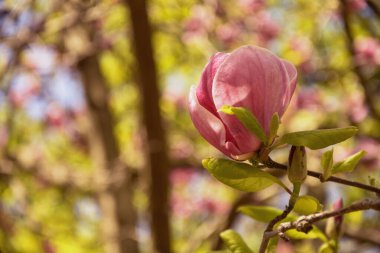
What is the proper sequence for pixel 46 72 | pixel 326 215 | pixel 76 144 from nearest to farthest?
pixel 326 215 < pixel 46 72 < pixel 76 144

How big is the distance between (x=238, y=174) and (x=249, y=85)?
0.33 ft

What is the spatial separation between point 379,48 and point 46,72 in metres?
1.58

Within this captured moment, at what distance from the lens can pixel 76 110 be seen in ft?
12.4

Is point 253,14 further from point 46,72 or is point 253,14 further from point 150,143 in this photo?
point 150,143

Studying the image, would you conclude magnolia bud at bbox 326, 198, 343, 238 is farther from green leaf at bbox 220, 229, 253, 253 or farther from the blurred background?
the blurred background

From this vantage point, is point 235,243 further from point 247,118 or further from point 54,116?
point 54,116

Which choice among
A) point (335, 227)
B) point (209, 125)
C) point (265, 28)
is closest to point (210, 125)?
point (209, 125)

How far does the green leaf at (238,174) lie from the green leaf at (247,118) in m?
0.04

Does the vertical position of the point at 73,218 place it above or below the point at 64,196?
below

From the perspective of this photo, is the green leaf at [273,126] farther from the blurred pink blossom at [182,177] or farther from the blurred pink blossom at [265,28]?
the blurred pink blossom at [182,177]

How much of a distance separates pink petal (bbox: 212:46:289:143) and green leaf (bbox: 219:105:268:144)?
1 centimetres

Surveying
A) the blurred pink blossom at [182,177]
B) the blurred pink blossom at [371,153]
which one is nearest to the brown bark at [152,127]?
the blurred pink blossom at [371,153]

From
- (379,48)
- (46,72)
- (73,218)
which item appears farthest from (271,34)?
(73,218)

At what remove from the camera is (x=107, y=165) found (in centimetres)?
287
